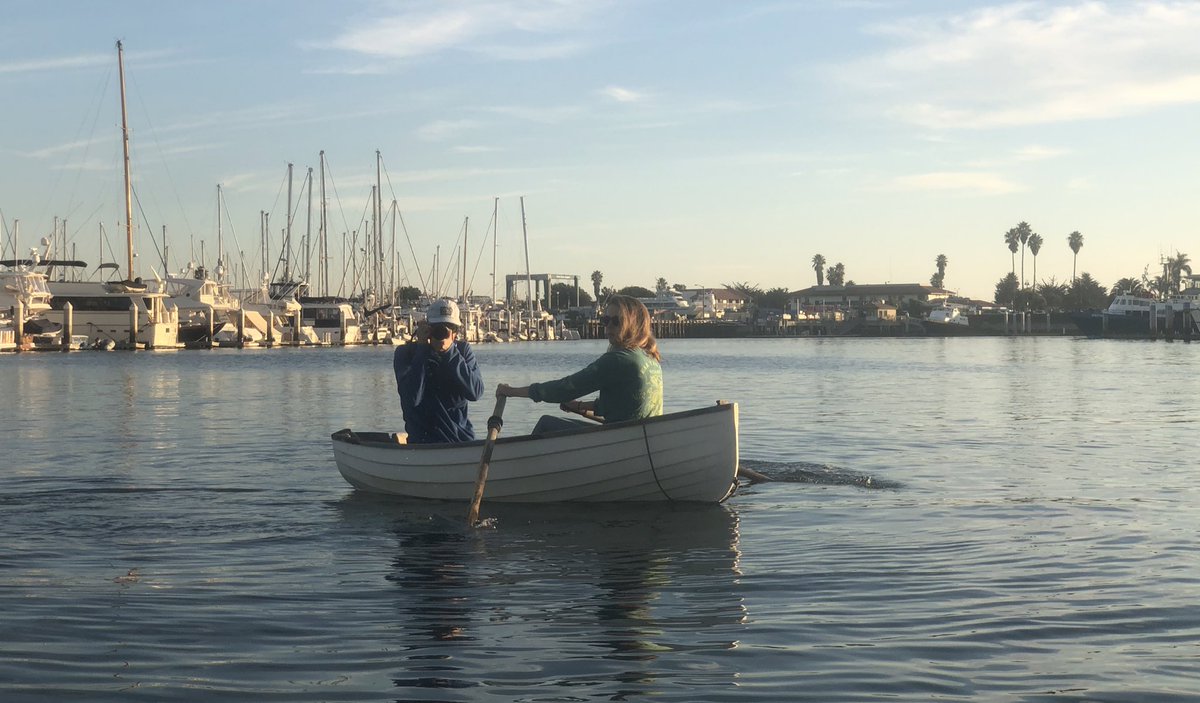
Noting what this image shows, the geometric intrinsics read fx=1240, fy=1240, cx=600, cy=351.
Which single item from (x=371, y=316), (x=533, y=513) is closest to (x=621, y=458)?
(x=533, y=513)

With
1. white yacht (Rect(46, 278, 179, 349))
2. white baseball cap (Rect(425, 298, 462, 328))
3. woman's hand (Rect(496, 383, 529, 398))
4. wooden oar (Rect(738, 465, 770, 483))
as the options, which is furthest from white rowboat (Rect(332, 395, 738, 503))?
white yacht (Rect(46, 278, 179, 349))

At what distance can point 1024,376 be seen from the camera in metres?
54.9

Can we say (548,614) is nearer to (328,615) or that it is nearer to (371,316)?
(328,615)

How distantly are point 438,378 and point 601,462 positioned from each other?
2.18m

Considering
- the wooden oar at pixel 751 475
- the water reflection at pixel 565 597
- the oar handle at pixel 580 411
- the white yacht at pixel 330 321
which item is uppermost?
the white yacht at pixel 330 321

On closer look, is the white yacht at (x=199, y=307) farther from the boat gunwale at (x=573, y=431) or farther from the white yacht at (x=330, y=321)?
the boat gunwale at (x=573, y=431)

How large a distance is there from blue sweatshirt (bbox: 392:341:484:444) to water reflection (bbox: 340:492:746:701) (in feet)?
2.98

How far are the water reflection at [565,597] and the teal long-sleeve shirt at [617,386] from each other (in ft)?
4.05

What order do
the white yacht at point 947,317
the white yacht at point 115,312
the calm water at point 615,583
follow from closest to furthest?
the calm water at point 615,583, the white yacht at point 115,312, the white yacht at point 947,317

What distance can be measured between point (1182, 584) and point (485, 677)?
596 centimetres

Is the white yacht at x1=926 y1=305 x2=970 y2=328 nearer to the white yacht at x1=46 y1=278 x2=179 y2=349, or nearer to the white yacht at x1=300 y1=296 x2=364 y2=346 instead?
Result: the white yacht at x1=300 y1=296 x2=364 y2=346

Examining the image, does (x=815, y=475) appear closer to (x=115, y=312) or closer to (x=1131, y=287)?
(x=115, y=312)

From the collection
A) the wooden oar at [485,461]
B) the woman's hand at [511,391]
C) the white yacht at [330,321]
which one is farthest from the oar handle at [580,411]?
the white yacht at [330,321]

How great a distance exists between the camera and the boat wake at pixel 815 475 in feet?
56.6
